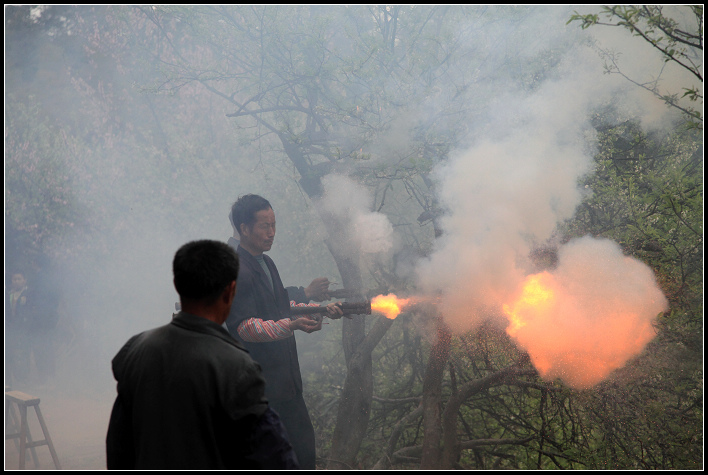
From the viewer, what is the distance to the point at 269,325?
3621mm

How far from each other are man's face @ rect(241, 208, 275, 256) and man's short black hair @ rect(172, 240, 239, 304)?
2.30 meters

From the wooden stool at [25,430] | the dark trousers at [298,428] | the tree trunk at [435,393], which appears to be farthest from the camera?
the wooden stool at [25,430]

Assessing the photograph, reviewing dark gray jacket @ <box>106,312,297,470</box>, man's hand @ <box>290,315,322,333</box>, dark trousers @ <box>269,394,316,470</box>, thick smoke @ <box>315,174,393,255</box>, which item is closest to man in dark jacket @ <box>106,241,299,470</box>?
dark gray jacket @ <box>106,312,297,470</box>

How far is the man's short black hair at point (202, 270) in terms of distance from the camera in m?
1.86

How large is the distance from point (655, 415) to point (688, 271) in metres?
1.31

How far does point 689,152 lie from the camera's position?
Answer: 4.98 meters

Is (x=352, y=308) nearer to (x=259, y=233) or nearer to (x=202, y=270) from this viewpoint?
(x=259, y=233)

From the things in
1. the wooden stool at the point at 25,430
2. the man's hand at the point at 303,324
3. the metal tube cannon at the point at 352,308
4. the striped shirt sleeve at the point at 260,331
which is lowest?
the wooden stool at the point at 25,430

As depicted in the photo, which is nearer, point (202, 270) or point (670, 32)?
point (202, 270)

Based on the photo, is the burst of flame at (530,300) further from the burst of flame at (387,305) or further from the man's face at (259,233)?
the man's face at (259,233)

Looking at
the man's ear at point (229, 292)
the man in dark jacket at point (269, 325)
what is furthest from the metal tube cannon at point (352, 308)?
the man's ear at point (229, 292)

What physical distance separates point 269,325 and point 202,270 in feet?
6.03

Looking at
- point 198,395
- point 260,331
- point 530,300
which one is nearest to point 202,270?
point 198,395

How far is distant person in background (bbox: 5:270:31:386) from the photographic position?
12.6 m
